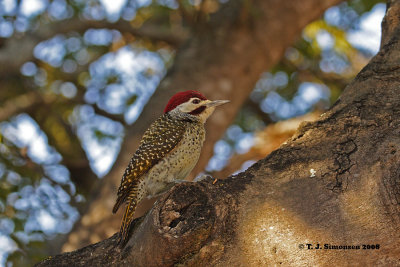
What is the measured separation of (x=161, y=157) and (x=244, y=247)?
1.35 meters

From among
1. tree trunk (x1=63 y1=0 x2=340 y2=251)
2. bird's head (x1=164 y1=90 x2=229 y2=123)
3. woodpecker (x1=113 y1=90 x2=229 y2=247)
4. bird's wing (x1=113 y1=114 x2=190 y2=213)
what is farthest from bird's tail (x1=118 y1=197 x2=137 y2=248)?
tree trunk (x1=63 y1=0 x2=340 y2=251)

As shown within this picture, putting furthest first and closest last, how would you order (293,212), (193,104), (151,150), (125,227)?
(193,104), (151,150), (125,227), (293,212)

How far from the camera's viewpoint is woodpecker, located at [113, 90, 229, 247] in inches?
139

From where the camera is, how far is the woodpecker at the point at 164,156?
11.6 ft

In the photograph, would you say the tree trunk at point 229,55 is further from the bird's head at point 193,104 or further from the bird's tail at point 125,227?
the bird's tail at point 125,227

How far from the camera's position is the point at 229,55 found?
635cm

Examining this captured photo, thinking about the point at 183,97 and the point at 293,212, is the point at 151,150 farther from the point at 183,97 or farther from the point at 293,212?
the point at 293,212

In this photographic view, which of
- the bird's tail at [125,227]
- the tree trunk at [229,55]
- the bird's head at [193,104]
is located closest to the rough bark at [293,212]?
the bird's tail at [125,227]

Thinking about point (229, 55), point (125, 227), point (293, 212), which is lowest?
point (125, 227)

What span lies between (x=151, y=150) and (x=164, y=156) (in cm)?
11

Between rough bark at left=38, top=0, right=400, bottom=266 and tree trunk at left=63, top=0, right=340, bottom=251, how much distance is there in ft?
9.86

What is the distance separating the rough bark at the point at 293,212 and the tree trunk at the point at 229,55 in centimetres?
301

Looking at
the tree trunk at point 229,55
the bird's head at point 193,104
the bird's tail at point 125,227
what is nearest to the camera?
the bird's tail at point 125,227

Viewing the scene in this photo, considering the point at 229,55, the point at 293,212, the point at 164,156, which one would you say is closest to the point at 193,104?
the point at 164,156
